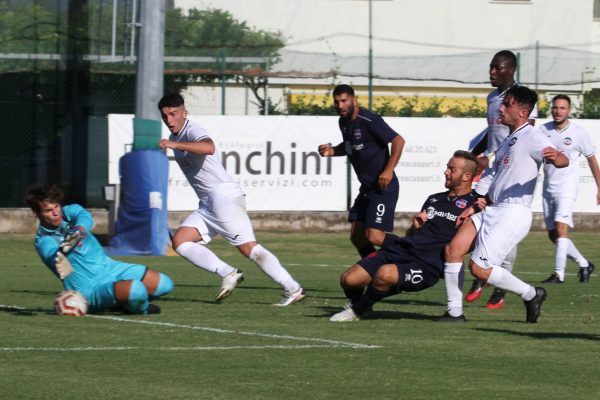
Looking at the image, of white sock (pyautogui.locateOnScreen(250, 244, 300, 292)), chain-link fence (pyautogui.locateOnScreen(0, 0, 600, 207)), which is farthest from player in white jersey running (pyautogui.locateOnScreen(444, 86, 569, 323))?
chain-link fence (pyautogui.locateOnScreen(0, 0, 600, 207))

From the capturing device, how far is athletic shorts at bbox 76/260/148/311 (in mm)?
11484

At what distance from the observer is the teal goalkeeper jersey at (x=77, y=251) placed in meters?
11.2

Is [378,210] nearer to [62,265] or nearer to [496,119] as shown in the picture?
[496,119]

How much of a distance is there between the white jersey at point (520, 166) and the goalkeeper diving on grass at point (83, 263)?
9.99 ft

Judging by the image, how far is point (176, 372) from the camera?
8.26 meters

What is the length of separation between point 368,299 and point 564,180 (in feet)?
20.2

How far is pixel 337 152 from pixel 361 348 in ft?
15.8

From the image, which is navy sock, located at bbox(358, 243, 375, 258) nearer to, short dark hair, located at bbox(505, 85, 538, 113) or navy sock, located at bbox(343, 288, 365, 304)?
navy sock, located at bbox(343, 288, 365, 304)

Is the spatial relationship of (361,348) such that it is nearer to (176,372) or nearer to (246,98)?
(176,372)

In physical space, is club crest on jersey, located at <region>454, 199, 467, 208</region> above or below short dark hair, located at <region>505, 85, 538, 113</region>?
below

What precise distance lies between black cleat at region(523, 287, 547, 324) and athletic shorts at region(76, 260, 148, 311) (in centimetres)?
328

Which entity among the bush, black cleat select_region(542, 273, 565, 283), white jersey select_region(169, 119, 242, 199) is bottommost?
black cleat select_region(542, 273, 565, 283)

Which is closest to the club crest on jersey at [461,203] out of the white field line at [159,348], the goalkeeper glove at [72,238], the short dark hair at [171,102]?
the white field line at [159,348]

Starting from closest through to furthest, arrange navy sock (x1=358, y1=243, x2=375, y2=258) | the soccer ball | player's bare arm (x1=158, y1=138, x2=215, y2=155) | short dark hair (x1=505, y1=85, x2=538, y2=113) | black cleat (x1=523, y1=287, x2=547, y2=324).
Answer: short dark hair (x1=505, y1=85, x2=538, y2=113) → black cleat (x1=523, y1=287, x2=547, y2=324) → the soccer ball → player's bare arm (x1=158, y1=138, x2=215, y2=155) → navy sock (x1=358, y1=243, x2=375, y2=258)
